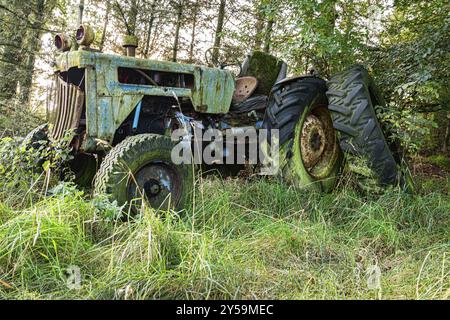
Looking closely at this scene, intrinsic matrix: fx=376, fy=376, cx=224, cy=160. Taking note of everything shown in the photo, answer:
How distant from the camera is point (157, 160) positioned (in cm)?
326

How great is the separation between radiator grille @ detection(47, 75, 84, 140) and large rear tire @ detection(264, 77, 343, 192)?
2021mm

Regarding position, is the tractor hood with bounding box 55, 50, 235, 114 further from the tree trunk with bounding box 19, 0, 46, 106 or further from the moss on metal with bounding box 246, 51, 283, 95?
the tree trunk with bounding box 19, 0, 46, 106

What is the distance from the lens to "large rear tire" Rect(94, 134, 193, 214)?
116 inches

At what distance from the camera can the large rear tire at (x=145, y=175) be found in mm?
2957

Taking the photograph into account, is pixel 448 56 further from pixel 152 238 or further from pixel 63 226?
pixel 63 226

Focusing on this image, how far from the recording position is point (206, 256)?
2.12 m

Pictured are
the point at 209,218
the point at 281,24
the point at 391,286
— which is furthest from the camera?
the point at 281,24

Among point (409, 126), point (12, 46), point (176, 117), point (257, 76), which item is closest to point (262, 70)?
point (257, 76)

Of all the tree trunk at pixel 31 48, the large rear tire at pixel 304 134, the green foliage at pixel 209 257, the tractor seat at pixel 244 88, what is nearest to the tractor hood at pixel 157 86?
the tractor seat at pixel 244 88

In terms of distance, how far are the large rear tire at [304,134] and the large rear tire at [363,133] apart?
43 centimetres

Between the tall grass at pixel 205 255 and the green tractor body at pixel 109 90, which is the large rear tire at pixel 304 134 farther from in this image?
the tall grass at pixel 205 255

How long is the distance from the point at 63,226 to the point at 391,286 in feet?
6.22

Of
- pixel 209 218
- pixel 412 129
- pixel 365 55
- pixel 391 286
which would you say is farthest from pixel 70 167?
pixel 365 55

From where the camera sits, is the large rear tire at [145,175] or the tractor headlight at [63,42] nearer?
the large rear tire at [145,175]
